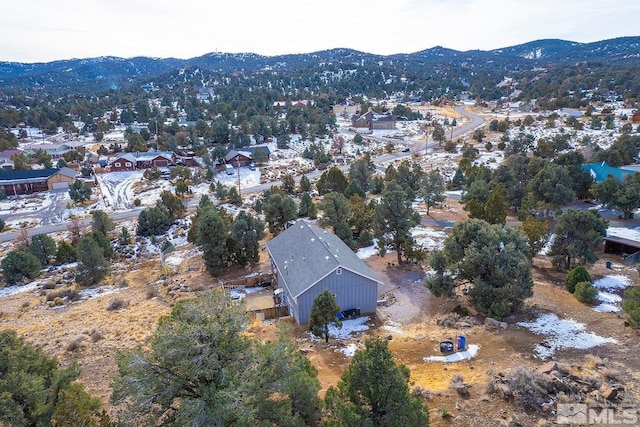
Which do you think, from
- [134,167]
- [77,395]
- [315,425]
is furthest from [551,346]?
[134,167]

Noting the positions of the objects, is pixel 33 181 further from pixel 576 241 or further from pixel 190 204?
pixel 576 241

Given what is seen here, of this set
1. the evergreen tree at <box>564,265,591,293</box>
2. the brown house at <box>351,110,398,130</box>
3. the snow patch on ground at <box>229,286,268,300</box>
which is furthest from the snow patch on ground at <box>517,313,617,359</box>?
the brown house at <box>351,110,398,130</box>

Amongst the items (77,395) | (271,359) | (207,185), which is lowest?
(207,185)

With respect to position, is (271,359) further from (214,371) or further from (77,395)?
(77,395)

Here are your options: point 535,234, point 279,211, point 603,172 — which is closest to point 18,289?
point 279,211

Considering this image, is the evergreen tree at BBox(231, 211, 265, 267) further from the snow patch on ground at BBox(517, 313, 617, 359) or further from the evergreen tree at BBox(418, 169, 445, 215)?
the evergreen tree at BBox(418, 169, 445, 215)

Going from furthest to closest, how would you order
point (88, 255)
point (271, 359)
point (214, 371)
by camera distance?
point (88, 255)
point (271, 359)
point (214, 371)
